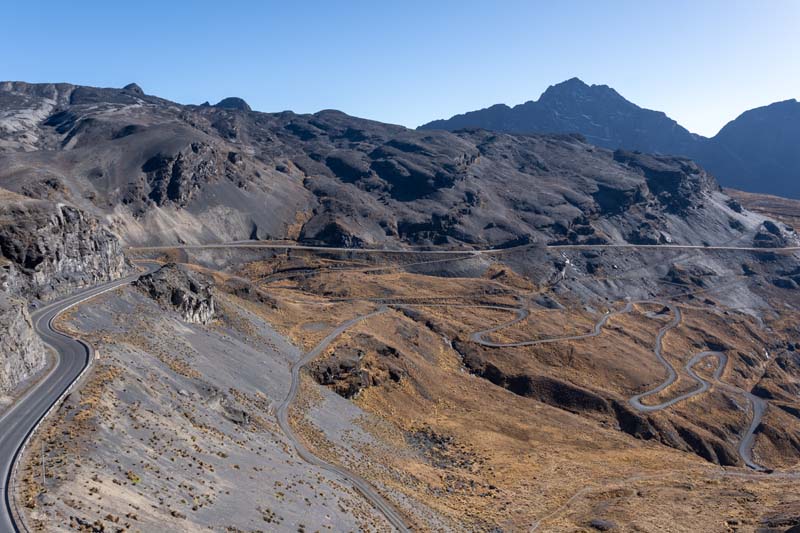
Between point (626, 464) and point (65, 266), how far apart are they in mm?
64902

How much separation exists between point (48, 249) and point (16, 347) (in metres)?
24.5

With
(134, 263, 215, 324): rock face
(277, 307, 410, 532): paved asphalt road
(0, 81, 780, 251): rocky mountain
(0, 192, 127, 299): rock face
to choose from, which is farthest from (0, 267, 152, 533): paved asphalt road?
(0, 81, 780, 251): rocky mountain

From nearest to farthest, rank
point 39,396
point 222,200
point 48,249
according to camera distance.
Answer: point 39,396
point 48,249
point 222,200

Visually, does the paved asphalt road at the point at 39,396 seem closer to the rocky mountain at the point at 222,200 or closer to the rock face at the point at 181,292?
the rock face at the point at 181,292

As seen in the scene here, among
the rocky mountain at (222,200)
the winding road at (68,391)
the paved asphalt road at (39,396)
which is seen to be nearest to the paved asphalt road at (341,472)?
the winding road at (68,391)

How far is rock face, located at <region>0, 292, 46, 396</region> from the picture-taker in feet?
111

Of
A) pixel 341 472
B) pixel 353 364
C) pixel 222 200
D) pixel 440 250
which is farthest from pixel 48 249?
pixel 440 250

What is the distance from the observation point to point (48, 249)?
184ft

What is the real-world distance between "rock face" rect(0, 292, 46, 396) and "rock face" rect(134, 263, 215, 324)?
21.8 metres

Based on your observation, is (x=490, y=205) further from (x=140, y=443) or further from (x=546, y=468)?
(x=140, y=443)

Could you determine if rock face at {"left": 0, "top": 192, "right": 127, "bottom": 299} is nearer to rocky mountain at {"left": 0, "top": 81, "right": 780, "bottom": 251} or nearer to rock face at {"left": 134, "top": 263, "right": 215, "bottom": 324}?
rock face at {"left": 134, "top": 263, "right": 215, "bottom": 324}

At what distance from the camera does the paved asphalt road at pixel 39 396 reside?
79.3ft

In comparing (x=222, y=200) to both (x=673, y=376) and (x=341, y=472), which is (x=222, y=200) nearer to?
(x=673, y=376)

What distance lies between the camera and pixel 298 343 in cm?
7269
